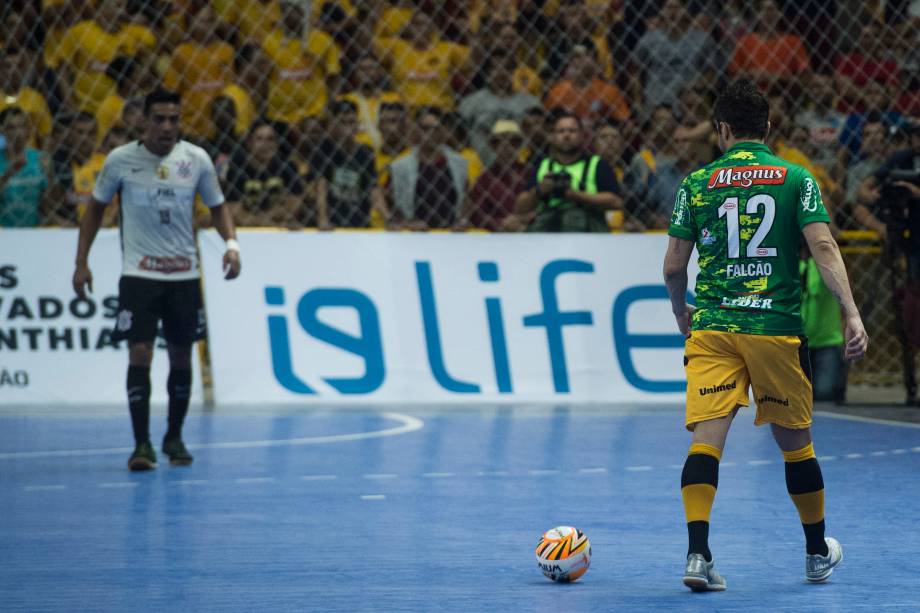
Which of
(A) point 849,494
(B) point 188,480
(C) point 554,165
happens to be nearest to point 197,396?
(C) point 554,165

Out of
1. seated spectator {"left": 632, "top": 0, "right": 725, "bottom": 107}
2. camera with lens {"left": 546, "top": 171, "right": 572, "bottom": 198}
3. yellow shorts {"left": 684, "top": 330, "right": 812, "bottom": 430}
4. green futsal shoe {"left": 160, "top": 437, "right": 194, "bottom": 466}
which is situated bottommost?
green futsal shoe {"left": 160, "top": 437, "right": 194, "bottom": 466}

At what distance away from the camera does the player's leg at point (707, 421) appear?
5465 millimetres

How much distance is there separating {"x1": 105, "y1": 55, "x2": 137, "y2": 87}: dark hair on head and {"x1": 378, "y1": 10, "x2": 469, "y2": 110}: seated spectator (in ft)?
7.91

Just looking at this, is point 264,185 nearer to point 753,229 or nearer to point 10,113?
point 10,113

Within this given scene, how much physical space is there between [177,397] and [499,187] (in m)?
4.57

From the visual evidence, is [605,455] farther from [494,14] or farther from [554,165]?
[494,14]

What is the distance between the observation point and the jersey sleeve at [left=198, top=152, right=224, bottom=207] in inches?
363

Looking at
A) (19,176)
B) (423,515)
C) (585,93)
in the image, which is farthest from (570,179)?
(423,515)

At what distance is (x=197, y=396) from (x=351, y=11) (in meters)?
4.54

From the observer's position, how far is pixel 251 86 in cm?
1491

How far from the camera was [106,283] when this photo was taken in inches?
493

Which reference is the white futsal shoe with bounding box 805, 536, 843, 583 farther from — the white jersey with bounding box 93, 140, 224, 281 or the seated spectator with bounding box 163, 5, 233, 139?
the seated spectator with bounding box 163, 5, 233, 139

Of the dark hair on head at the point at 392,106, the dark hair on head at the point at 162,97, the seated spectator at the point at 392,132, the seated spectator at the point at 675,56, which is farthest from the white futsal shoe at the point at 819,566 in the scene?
the seated spectator at the point at 675,56

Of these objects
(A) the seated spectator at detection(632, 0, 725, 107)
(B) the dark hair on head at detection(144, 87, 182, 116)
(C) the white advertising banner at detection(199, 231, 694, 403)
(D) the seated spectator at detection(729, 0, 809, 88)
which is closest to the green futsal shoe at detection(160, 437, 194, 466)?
(B) the dark hair on head at detection(144, 87, 182, 116)
